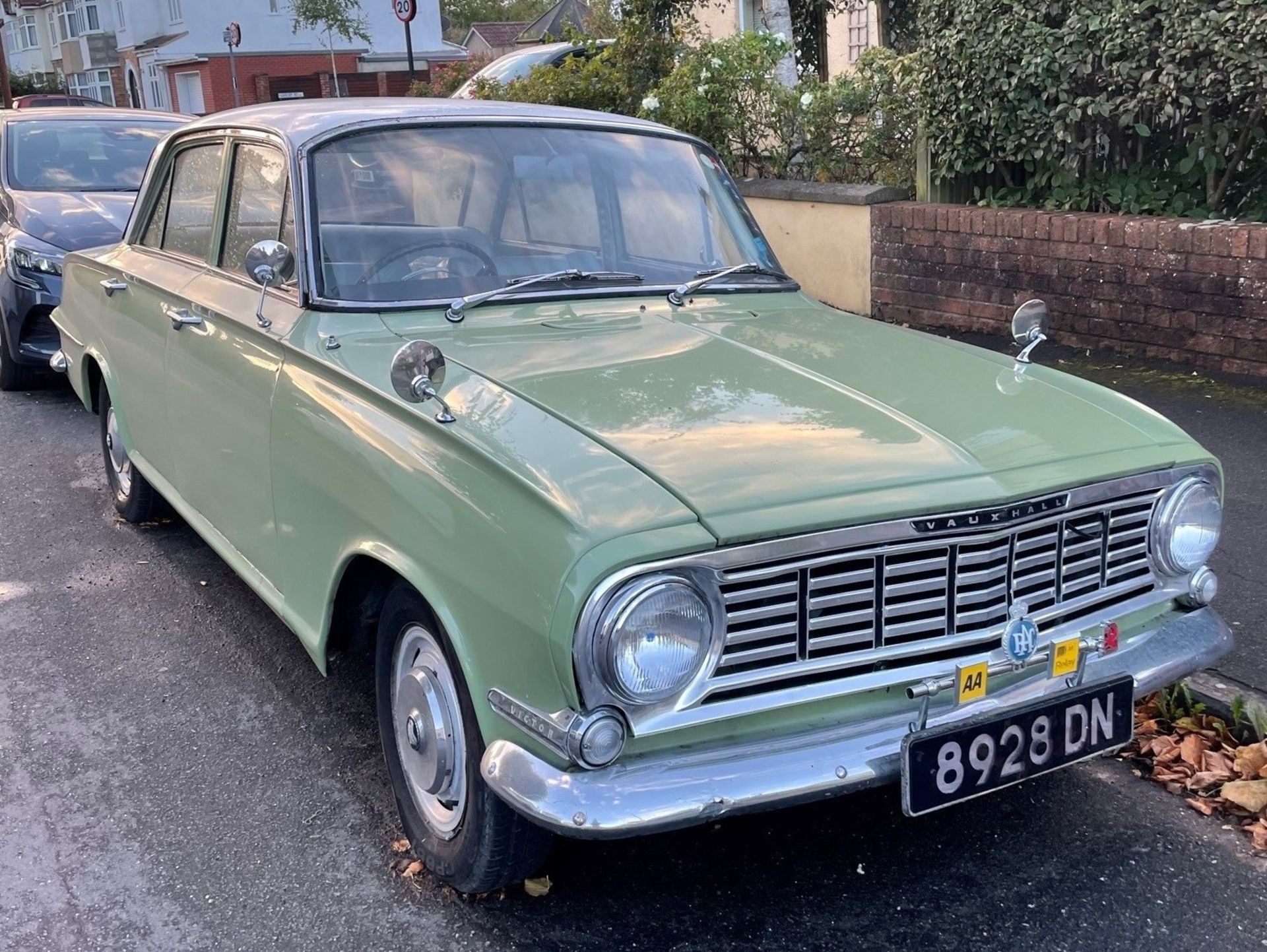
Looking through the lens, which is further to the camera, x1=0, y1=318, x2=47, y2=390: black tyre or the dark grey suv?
x1=0, y1=318, x2=47, y2=390: black tyre

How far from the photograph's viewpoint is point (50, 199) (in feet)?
25.7

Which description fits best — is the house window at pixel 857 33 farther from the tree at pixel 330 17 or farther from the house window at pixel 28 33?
the house window at pixel 28 33

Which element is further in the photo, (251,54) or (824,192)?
(251,54)

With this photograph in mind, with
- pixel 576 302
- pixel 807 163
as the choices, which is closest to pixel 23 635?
pixel 576 302

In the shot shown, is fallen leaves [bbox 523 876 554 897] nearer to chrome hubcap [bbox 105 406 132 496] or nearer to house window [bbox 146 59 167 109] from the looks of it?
chrome hubcap [bbox 105 406 132 496]

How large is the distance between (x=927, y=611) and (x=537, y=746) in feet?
2.73

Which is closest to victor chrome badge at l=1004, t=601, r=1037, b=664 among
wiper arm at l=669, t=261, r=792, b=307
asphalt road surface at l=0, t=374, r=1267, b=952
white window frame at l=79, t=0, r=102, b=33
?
asphalt road surface at l=0, t=374, r=1267, b=952

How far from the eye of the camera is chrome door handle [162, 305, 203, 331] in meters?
4.03

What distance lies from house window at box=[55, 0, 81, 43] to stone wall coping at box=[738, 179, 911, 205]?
46758 millimetres

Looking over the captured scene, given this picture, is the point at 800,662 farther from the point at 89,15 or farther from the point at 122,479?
the point at 89,15

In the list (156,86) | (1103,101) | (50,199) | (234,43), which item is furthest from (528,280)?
(156,86)

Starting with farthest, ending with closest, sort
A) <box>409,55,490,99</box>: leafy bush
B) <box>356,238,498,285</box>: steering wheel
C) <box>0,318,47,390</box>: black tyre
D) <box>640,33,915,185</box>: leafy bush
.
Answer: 1. <box>409,55,490,99</box>: leafy bush
2. <box>640,33,915,185</box>: leafy bush
3. <box>0,318,47,390</box>: black tyre
4. <box>356,238,498,285</box>: steering wheel

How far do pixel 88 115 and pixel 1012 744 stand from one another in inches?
322

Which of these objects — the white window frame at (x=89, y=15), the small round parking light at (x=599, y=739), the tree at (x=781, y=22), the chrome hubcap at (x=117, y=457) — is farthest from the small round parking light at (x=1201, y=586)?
the white window frame at (x=89, y=15)
